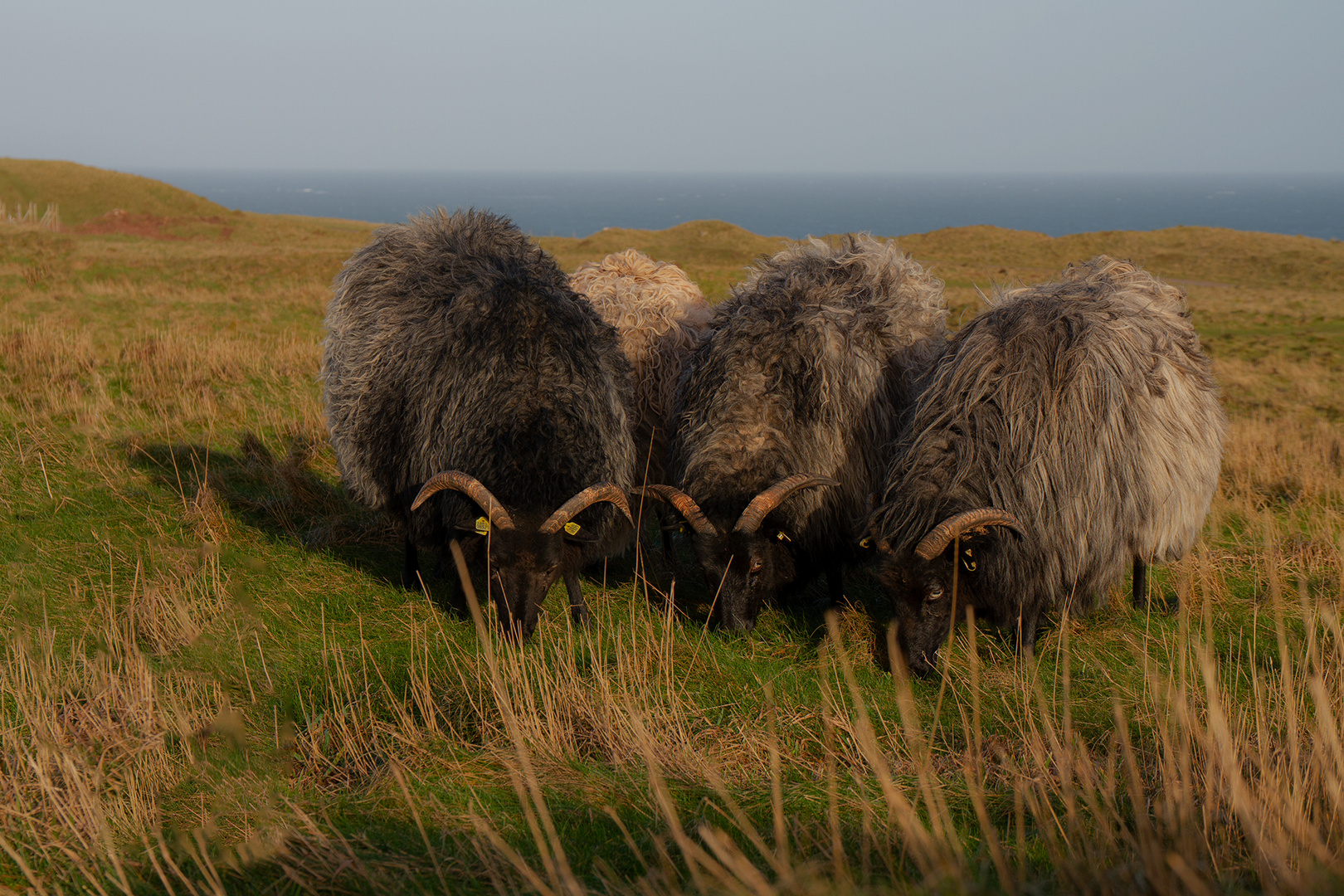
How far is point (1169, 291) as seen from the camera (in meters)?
7.53

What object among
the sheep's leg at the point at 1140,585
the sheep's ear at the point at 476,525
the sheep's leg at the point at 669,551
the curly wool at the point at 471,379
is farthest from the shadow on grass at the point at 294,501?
the sheep's leg at the point at 1140,585

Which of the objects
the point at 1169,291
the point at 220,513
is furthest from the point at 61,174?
the point at 1169,291

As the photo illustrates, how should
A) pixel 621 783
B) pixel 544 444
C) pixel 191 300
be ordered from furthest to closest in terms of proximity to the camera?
pixel 191 300, pixel 544 444, pixel 621 783

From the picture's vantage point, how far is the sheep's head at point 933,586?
555 cm

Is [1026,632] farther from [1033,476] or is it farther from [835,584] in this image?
[835,584]

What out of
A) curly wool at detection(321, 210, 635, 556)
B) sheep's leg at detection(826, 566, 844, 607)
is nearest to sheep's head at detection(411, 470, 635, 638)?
curly wool at detection(321, 210, 635, 556)

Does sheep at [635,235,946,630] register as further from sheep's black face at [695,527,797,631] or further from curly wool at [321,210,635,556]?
curly wool at [321,210,635,556]

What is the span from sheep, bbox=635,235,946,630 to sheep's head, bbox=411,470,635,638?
0.82 meters

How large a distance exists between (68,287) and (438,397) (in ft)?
63.9

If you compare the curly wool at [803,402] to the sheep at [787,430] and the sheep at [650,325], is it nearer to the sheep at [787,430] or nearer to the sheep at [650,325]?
the sheep at [787,430]

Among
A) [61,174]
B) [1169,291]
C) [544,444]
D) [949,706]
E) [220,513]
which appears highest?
[61,174]

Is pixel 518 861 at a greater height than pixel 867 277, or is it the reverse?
pixel 867 277

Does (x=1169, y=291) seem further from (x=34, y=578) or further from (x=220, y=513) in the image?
(x=34, y=578)

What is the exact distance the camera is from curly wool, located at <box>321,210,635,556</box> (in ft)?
19.2
